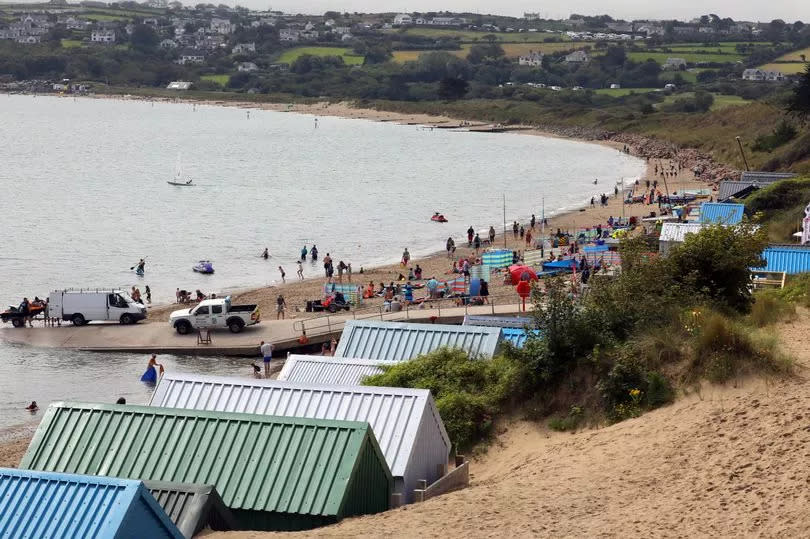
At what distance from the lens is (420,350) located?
1797 centimetres

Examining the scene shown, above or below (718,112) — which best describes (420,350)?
above

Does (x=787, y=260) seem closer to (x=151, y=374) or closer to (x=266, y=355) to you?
(x=266, y=355)

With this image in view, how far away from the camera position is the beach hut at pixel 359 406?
13008 mm

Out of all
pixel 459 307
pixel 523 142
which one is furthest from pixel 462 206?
pixel 523 142

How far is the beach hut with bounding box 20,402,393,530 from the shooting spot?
11461mm

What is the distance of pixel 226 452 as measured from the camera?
11.9m

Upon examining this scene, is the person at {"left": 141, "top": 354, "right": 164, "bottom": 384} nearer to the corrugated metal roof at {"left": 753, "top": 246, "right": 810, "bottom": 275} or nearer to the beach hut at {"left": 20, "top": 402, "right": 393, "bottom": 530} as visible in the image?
the corrugated metal roof at {"left": 753, "top": 246, "right": 810, "bottom": 275}

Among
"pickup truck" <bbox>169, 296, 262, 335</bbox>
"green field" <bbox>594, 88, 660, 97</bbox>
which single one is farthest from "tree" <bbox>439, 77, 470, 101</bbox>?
"pickup truck" <bbox>169, 296, 262, 335</bbox>

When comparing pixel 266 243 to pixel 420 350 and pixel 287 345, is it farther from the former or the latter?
pixel 420 350

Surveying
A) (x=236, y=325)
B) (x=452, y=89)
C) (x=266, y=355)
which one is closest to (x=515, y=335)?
(x=266, y=355)

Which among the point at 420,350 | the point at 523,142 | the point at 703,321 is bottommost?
the point at 523,142

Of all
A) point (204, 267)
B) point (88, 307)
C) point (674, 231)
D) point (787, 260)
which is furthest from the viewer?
point (204, 267)

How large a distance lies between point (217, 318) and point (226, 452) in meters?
21.0

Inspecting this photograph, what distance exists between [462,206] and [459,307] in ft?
137
